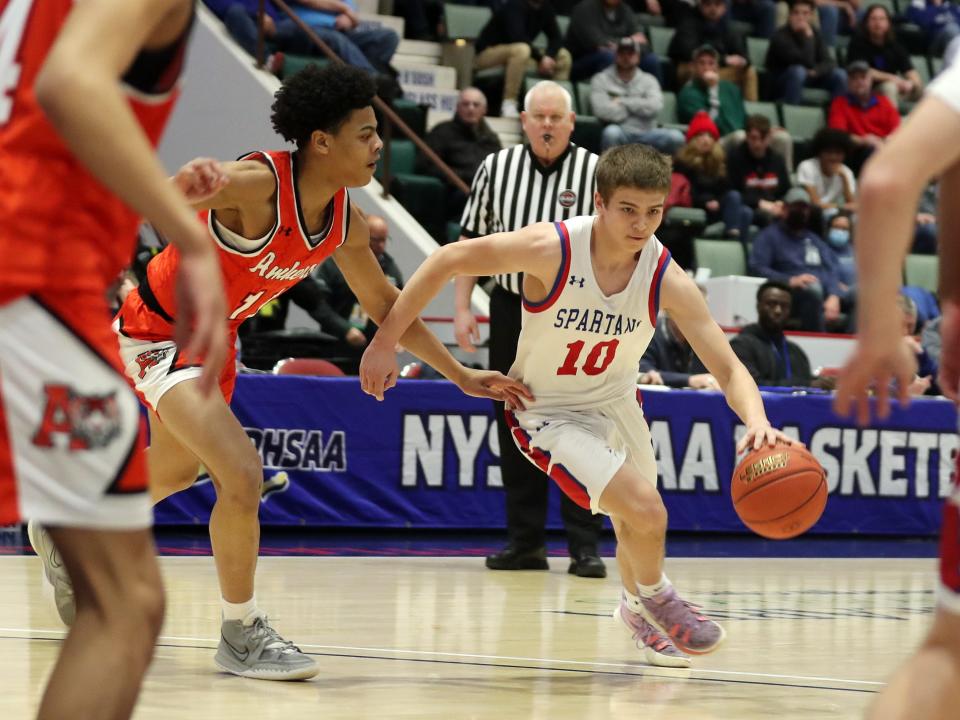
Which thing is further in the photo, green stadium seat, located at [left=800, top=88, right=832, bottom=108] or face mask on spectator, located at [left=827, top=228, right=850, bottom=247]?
green stadium seat, located at [left=800, top=88, right=832, bottom=108]

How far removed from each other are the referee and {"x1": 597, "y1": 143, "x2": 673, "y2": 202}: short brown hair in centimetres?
215

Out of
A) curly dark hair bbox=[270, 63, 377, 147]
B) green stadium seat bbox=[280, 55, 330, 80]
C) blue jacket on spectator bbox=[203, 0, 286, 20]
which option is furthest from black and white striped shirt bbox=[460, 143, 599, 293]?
blue jacket on spectator bbox=[203, 0, 286, 20]

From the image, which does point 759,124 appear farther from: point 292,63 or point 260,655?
point 260,655

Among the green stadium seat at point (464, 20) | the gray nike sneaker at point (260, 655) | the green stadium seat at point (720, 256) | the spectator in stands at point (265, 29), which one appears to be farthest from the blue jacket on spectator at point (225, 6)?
the gray nike sneaker at point (260, 655)

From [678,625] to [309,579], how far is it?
2.45 m

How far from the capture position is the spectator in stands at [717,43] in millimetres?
14859

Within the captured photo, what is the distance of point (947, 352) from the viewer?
2262mm

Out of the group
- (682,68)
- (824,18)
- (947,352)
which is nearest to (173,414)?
(947,352)

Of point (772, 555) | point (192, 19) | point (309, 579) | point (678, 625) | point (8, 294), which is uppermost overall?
point (192, 19)

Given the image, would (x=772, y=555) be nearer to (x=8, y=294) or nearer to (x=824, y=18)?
(x=8, y=294)

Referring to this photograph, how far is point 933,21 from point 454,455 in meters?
11.2

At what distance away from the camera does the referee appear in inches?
273

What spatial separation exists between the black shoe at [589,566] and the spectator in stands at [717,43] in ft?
28.3

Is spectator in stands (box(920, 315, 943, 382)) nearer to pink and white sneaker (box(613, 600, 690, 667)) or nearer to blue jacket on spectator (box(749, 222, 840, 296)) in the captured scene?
blue jacket on spectator (box(749, 222, 840, 296))
